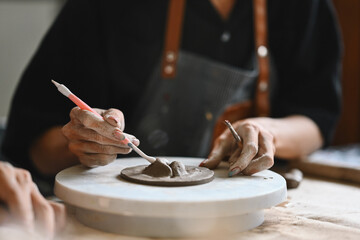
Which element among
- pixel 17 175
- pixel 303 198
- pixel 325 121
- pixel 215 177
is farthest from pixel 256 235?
pixel 325 121

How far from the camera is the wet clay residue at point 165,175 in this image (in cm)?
91

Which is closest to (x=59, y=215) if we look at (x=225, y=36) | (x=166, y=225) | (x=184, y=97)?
(x=166, y=225)

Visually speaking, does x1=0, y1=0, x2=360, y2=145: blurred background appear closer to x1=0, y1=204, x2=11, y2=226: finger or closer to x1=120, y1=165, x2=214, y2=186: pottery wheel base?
x1=120, y1=165, x2=214, y2=186: pottery wheel base

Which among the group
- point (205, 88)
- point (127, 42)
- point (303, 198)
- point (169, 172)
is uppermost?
point (127, 42)

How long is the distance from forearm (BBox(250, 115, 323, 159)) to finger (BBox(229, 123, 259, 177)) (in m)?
0.24

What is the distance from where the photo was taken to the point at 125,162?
1164 mm

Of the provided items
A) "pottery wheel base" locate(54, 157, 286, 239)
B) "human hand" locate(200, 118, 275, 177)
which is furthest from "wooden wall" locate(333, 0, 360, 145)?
"pottery wheel base" locate(54, 157, 286, 239)

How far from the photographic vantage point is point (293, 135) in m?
1.55

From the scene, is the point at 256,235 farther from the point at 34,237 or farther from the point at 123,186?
the point at 34,237

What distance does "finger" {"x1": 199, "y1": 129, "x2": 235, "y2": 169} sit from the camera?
3.65 feet

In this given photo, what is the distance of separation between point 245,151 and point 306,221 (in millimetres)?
214

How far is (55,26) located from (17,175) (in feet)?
3.08

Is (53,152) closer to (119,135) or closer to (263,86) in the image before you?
(119,135)

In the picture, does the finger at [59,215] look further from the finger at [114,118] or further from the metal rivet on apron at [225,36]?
the metal rivet on apron at [225,36]
